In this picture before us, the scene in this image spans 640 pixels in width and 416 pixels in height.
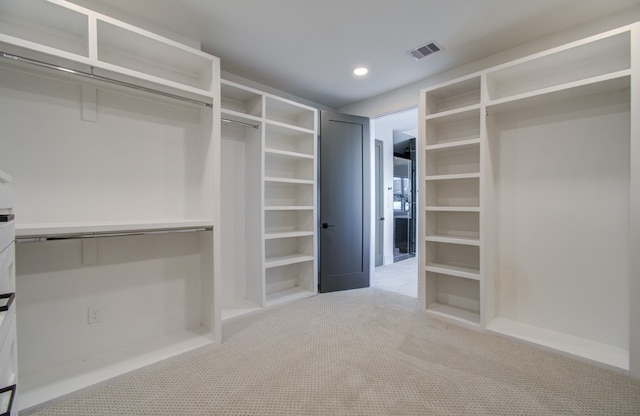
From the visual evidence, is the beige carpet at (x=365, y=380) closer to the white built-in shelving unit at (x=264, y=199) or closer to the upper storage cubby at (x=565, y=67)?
the white built-in shelving unit at (x=264, y=199)

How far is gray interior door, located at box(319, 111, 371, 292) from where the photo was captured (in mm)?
3582

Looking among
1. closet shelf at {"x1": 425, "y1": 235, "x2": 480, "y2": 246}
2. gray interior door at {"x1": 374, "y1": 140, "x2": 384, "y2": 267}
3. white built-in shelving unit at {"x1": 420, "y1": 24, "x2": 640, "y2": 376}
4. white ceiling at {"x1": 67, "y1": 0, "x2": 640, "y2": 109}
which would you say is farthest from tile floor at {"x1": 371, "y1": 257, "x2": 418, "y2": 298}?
white ceiling at {"x1": 67, "y1": 0, "x2": 640, "y2": 109}

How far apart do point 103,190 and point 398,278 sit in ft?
13.3

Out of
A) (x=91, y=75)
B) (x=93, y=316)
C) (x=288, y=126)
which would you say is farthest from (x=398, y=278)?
(x=91, y=75)

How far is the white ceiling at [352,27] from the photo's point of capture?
2041 millimetres

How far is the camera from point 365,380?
70.7 inches

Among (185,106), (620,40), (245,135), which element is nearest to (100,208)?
(185,106)

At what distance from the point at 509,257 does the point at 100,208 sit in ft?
12.0

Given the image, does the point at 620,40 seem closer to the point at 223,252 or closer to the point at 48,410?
the point at 223,252

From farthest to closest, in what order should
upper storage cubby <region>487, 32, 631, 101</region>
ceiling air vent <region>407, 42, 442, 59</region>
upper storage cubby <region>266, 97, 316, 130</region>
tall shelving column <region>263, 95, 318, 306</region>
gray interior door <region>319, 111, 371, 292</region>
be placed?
gray interior door <region>319, 111, 371, 292</region>, tall shelving column <region>263, 95, 318, 306</region>, upper storage cubby <region>266, 97, 316, 130</region>, ceiling air vent <region>407, 42, 442, 59</region>, upper storage cubby <region>487, 32, 631, 101</region>

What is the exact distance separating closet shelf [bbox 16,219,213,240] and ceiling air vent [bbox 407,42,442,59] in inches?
100

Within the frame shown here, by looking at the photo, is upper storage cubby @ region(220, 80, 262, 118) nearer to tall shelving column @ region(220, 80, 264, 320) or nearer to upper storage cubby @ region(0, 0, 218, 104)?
tall shelving column @ region(220, 80, 264, 320)

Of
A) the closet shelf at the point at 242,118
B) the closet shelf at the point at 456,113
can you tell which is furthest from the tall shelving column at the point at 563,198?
the closet shelf at the point at 242,118

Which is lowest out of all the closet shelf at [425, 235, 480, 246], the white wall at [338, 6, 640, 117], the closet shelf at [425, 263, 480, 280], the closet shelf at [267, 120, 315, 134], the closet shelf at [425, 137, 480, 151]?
the closet shelf at [425, 263, 480, 280]
